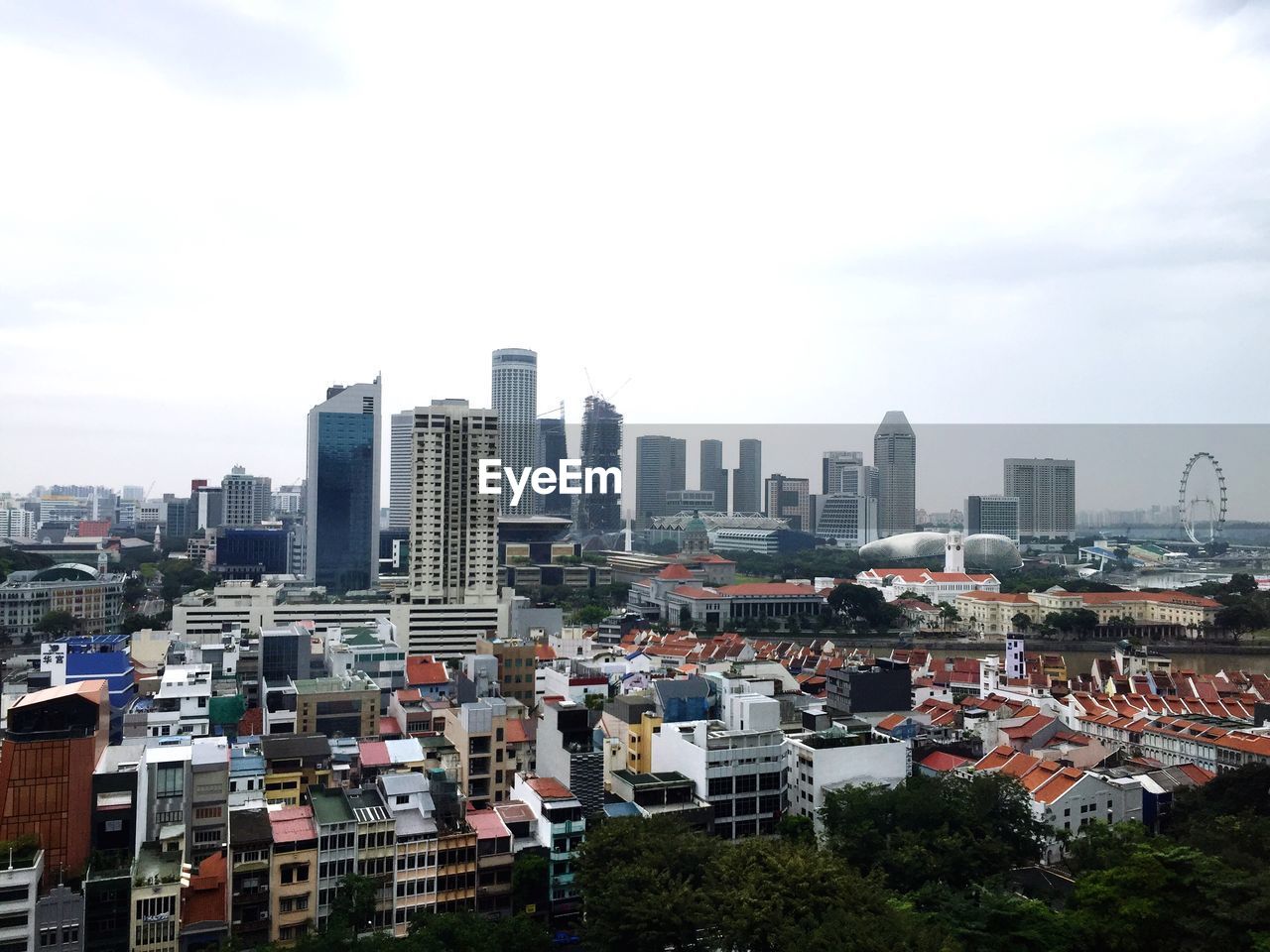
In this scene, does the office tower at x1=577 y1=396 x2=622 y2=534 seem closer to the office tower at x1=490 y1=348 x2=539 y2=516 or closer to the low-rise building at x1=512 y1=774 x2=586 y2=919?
the office tower at x1=490 y1=348 x2=539 y2=516

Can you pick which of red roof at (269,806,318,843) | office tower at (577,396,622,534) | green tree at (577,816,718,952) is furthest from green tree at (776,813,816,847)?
office tower at (577,396,622,534)

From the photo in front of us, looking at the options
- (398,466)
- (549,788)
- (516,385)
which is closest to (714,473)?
(516,385)

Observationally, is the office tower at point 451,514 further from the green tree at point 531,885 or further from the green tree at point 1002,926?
the green tree at point 1002,926

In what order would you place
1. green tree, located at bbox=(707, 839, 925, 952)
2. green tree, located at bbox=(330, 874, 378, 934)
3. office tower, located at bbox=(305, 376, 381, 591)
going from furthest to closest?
office tower, located at bbox=(305, 376, 381, 591), green tree, located at bbox=(330, 874, 378, 934), green tree, located at bbox=(707, 839, 925, 952)

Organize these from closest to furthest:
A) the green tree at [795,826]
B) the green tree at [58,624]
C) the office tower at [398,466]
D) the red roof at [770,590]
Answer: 1. the green tree at [795,826]
2. the green tree at [58,624]
3. the red roof at [770,590]
4. the office tower at [398,466]

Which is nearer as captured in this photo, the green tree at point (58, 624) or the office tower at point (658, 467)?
the green tree at point (58, 624)

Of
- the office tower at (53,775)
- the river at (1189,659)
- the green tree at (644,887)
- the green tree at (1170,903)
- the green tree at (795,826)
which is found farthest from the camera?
the river at (1189,659)

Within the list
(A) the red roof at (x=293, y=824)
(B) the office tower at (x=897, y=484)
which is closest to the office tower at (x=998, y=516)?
(B) the office tower at (x=897, y=484)
